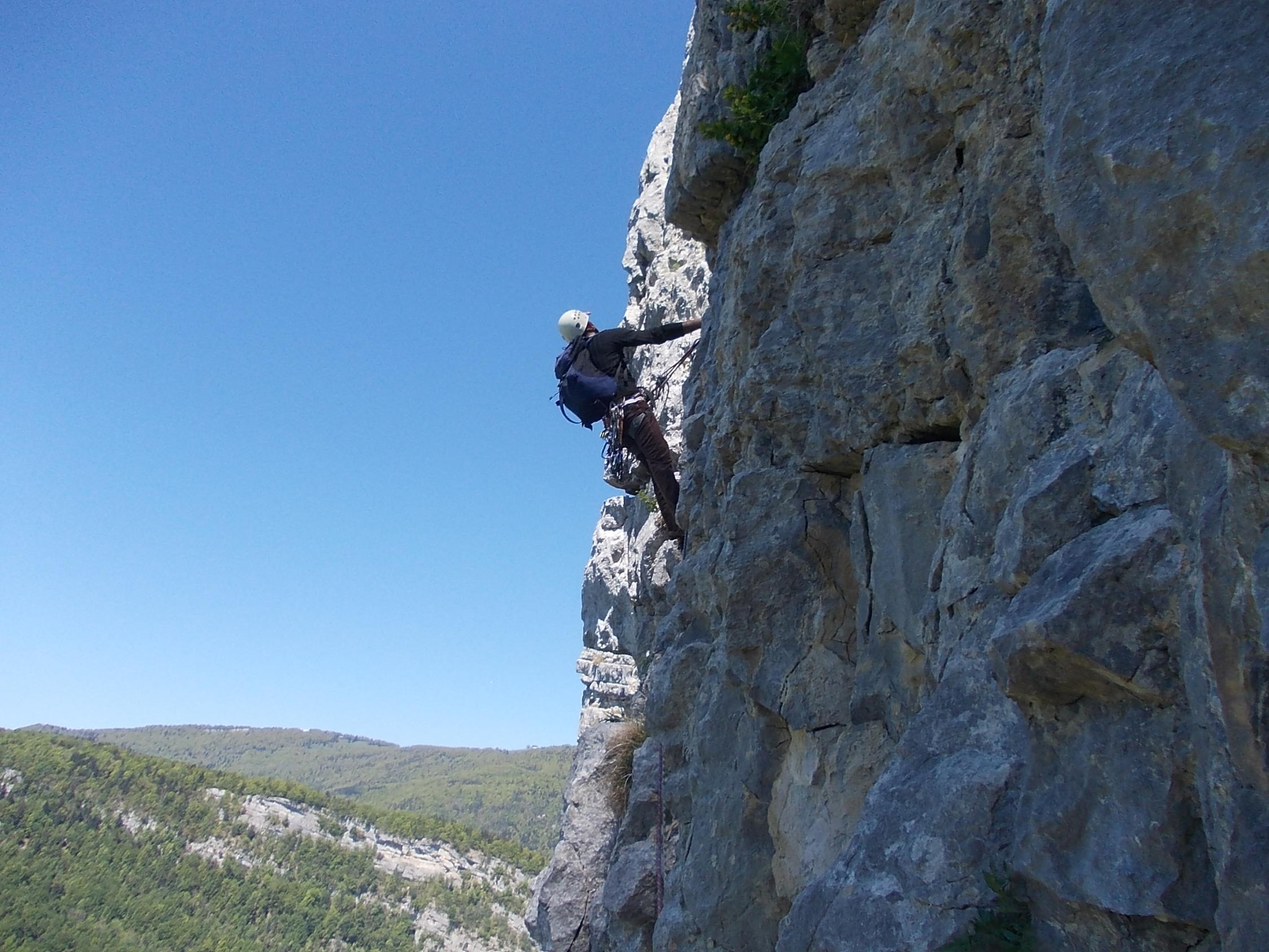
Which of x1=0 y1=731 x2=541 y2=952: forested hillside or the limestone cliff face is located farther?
x1=0 y1=731 x2=541 y2=952: forested hillside

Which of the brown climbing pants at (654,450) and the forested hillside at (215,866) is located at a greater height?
the brown climbing pants at (654,450)

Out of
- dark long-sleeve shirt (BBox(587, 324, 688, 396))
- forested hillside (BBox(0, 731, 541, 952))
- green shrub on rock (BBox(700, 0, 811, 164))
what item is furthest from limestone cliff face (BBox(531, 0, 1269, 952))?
forested hillside (BBox(0, 731, 541, 952))

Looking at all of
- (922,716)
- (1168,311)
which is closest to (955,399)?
(922,716)

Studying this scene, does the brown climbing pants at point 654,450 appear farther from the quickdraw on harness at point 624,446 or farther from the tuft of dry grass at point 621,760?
the tuft of dry grass at point 621,760

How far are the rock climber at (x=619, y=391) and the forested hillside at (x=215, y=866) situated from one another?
55.0m

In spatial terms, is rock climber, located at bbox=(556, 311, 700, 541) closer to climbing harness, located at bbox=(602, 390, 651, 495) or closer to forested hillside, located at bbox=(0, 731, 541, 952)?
climbing harness, located at bbox=(602, 390, 651, 495)

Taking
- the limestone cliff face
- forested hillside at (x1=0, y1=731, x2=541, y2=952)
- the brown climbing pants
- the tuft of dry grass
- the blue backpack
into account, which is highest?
the blue backpack

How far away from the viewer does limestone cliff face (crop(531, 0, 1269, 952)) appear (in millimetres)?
2268

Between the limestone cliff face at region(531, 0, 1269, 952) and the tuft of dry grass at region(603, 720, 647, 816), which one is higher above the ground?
the limestone cliff face at region(531, 0, 1269, 952)

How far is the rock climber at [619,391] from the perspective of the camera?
30.5 ft

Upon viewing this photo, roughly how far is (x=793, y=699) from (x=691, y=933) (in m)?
1.71

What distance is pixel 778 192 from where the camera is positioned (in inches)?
271

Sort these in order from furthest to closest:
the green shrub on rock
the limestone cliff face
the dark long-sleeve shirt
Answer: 1. the dark long-sleeve shirt
2. the green shrub on rock
3. the limestone cliff face

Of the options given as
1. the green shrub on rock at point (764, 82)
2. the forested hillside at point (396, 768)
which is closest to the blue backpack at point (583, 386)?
the green shrub on rock at point (764, 82)
